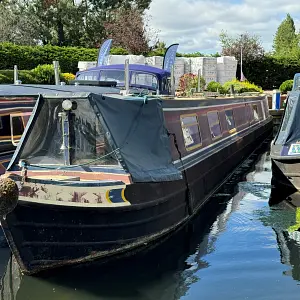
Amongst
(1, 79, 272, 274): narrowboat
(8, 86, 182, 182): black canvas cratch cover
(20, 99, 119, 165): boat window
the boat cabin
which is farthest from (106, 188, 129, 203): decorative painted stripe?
the boat cabin

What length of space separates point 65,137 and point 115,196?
0.97m

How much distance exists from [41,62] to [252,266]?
73.4 feet

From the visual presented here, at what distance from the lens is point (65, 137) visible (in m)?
5.71

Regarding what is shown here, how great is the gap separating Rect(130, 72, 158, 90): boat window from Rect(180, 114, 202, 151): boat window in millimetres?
1804

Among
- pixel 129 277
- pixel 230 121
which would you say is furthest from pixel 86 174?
pixel 230 121

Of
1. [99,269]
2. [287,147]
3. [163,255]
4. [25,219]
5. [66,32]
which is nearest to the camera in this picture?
[25,219]

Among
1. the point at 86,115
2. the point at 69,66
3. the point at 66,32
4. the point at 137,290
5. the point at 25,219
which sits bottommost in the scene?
the point at 137,290

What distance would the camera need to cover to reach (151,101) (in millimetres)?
6277

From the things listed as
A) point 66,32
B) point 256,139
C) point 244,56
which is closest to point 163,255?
point 256,139

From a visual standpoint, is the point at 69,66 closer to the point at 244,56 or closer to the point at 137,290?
the point at 244,56

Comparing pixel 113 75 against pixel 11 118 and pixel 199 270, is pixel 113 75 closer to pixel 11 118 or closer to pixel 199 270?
pixel 11 118

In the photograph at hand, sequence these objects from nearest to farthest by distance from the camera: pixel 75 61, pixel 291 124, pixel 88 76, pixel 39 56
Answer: pixel 291 124 < pixel 88 76 < pixel 39 56 < pixel 75 61

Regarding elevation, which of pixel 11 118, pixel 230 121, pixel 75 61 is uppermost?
pixel 75 61

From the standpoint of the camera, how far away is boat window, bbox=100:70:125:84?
10.0 meters
